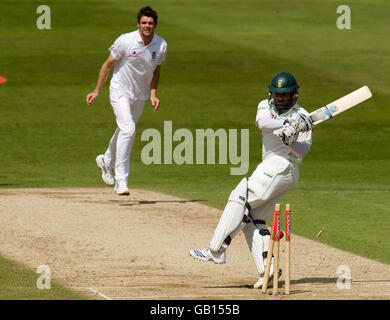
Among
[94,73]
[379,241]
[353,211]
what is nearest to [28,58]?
[94,73]

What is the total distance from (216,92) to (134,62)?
33.8ft

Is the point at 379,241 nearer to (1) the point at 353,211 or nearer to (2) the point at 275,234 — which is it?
(1) the point at 353,211

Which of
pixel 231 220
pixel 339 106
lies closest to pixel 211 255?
pixel 231 220

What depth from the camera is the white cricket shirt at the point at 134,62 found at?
13.9m

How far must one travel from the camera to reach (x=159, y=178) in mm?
16500

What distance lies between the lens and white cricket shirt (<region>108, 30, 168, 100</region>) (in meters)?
13.9

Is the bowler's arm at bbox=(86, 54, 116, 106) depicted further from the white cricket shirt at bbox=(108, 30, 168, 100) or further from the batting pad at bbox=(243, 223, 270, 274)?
the batting pad at bbox=(243, 223, 270, 274)

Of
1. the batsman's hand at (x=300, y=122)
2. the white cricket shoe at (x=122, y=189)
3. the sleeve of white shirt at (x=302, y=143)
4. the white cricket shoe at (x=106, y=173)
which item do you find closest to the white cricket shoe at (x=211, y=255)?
the sleeve of white shirt at (x=302, y=143)

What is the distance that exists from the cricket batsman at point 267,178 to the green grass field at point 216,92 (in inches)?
72.8

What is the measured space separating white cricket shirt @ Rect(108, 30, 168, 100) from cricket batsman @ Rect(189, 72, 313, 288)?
4.70 meters

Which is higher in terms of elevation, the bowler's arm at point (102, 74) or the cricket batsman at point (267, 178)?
the bowler's arm at point (102, 74)

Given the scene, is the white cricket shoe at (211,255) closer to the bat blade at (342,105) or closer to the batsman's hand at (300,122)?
the batsman's hand at (300,122)

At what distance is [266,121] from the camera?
364 inches

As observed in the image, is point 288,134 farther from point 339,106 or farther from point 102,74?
point 102,74
